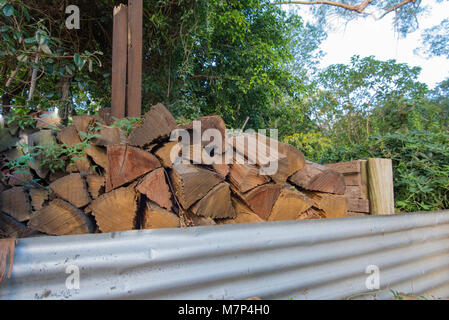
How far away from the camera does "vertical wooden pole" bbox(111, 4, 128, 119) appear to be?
204 cm

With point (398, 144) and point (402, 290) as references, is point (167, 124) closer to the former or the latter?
point (402, 290)

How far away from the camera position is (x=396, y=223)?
4.80 feet

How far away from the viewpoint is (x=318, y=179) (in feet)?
4.98

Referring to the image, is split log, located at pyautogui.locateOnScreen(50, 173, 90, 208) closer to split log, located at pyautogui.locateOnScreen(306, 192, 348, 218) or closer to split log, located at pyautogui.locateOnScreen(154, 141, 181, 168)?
split log, located at pyautogui.locateOnScreen(154, 141, 181, 168)

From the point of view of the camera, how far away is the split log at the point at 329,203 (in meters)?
1.50

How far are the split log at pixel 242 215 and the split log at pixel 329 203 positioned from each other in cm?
36

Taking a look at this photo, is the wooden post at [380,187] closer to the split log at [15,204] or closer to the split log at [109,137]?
the split log at [109,137]

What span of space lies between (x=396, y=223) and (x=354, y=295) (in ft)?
1.50

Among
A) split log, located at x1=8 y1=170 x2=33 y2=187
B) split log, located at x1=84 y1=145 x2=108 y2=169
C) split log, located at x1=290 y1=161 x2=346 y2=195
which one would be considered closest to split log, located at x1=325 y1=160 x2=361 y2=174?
split log, located at x1=290 y1=161 x2=346 y2=195

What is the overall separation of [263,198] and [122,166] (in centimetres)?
66

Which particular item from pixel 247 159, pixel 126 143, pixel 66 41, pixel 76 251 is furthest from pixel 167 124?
pixel 66 41

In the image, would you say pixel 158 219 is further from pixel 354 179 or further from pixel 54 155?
pixel 354 179

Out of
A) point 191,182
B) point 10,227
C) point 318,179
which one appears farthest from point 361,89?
point 10,227

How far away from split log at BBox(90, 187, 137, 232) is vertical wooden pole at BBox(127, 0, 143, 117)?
98cm
